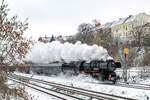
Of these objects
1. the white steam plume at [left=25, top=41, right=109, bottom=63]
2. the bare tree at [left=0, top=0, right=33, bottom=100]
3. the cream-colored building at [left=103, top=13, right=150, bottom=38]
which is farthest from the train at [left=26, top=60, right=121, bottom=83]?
the cream-colored building at [left=103, top=13, right=150, bottom=38]

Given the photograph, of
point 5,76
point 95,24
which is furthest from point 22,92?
point 95,24

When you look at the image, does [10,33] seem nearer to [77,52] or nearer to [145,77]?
[145,77]

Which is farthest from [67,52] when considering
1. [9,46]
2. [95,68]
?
[9,46]

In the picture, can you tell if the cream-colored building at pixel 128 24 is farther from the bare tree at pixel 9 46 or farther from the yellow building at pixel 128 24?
the bare tree at pixel 9 46

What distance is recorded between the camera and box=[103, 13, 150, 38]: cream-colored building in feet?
214

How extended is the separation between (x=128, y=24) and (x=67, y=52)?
139ft

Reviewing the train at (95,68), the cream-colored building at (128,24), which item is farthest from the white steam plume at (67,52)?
the cream-colored building at (128,24)

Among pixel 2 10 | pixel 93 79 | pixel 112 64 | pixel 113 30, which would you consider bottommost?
pixel 93 79

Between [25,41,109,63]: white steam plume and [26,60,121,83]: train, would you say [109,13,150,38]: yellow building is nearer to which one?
[25,41,109,63]: white steam plume

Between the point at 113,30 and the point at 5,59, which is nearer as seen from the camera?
the point at 5,59

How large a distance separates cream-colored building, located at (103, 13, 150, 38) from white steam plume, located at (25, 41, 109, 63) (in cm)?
3212

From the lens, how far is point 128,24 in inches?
2672

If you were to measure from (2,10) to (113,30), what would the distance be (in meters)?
71.2

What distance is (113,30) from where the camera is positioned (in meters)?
75.2
